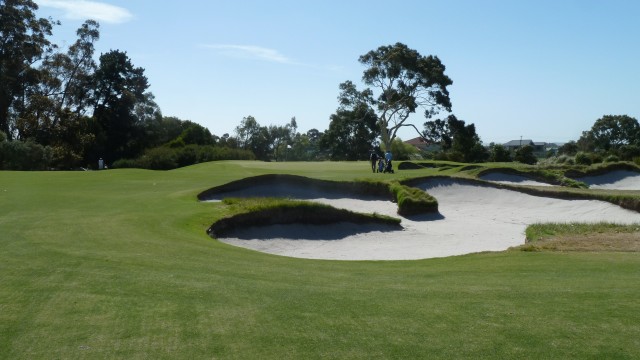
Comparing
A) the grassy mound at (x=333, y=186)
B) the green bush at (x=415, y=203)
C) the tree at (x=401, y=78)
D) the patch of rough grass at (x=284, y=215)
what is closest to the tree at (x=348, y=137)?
the tree at (x=401, y=78)

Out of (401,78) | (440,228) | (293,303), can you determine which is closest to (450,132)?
(401,78)

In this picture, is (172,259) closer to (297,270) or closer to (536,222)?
(297,270)

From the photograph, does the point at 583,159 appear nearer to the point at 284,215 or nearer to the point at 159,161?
the point at 159,161

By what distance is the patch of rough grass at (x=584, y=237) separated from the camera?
1420 cm

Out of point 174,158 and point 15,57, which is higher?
point 15,57

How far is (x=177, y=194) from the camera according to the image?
80.4 feet

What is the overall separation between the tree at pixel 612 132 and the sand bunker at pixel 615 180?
8055 centimetres

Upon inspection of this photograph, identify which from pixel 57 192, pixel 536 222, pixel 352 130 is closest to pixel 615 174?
pixel 536 222

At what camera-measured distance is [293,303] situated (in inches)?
309

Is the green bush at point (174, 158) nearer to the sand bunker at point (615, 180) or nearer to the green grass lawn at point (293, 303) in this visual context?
the sand bunker at point (615, 180)

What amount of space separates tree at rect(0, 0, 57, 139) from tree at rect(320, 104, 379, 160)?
4151 cm

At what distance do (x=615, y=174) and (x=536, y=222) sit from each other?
23.7 m

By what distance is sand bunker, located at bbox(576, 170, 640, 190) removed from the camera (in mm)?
41531

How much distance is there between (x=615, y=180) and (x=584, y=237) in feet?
95.7
